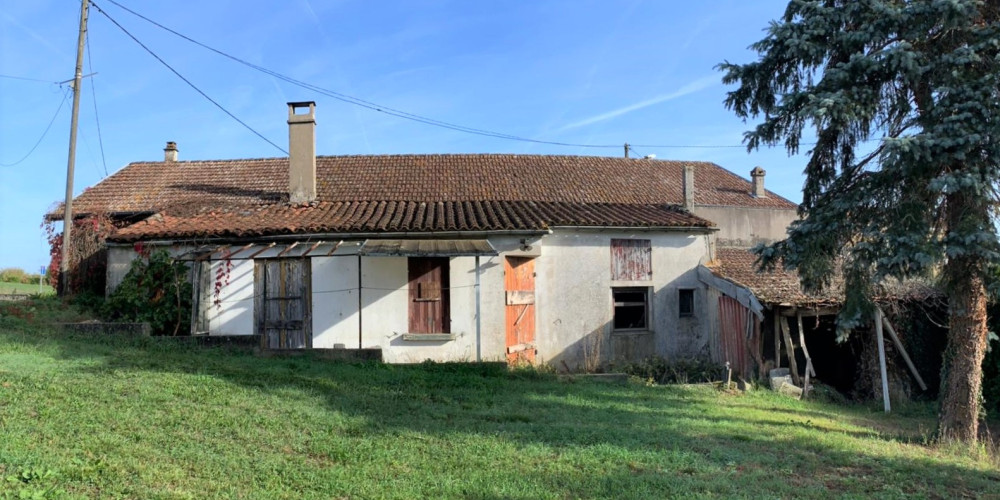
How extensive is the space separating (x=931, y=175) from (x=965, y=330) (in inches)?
89.7

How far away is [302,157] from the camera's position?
52.6 feet

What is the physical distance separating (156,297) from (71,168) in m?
5.24

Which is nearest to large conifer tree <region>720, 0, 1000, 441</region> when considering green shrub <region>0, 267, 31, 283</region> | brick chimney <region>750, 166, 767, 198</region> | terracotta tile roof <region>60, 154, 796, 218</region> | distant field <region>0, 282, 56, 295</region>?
terracotta tile roof <region>60, 154, 796, 218</region>

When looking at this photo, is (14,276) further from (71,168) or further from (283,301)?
(283,301)

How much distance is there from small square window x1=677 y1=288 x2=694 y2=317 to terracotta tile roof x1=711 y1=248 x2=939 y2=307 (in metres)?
0.87

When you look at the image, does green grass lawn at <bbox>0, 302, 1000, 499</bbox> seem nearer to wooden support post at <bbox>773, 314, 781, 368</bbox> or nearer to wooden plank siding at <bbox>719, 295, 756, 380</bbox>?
wooden support post at <bbox>773, 314, 781, 368</bbox>

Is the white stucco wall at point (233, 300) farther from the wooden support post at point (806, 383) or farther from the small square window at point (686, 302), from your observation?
the wooden support post at point (806, 383)

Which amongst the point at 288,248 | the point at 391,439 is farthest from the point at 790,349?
the point at 288,248

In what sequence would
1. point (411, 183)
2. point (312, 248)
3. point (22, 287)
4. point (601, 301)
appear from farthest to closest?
point (22, 287) < point (411, 183) < point (601, 301) < point (312, 248)

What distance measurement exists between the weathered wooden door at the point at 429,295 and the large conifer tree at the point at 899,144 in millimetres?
6576

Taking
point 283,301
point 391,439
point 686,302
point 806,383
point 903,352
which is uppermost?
point 283,301

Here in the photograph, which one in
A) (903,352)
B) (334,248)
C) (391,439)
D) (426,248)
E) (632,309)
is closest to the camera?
(391,439)

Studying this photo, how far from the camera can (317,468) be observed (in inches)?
236

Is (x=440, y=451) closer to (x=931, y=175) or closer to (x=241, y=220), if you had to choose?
(x=931, y=175)
